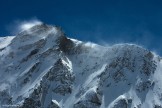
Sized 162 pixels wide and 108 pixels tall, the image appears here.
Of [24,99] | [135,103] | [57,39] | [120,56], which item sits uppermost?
[57,39]

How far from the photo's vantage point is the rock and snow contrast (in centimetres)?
11669

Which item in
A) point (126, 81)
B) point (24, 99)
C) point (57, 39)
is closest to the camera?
point (24, 99)

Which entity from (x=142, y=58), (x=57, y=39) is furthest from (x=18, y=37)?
(x=142, y=58)

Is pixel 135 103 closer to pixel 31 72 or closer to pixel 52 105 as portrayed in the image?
pixel 52 105

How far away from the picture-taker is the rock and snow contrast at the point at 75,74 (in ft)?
383

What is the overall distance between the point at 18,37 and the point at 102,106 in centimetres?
4329

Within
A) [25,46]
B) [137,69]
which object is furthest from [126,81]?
[25,46]

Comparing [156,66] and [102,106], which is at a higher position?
[156,66]

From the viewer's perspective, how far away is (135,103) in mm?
116500

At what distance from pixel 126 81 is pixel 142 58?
1013 cm

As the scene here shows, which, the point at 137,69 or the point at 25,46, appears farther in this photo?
the point at 25,46

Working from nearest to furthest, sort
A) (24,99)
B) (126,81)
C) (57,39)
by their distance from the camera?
(24,99), (126,81), (57,39)

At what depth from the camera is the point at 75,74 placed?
421 feet

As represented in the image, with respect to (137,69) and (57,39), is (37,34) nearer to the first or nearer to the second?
(57,39)
